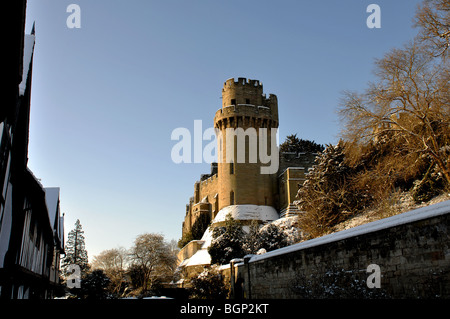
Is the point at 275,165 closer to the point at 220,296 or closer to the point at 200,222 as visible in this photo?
the point at 200,222

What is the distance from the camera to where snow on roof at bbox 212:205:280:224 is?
3453cm

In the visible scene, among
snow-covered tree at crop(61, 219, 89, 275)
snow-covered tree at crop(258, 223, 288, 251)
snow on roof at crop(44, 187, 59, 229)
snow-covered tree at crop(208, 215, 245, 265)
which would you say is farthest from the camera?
snow-covered tree at crop(61, 219, 89, 275)

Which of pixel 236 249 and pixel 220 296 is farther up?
pixel 236 249

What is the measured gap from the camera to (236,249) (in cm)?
2758

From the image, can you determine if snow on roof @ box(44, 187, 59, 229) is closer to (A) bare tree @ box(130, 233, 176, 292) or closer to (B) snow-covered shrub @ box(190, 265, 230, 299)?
(B) snow-covered shrub @ box(190, 265, 230, 299)

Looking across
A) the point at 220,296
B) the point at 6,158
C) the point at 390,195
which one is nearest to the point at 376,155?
the point at 390,195

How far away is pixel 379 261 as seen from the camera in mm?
7008

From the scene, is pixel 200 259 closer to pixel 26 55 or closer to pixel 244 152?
pixel 244 152

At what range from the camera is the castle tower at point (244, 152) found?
36500 mm

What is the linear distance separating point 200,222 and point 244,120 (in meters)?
12.4

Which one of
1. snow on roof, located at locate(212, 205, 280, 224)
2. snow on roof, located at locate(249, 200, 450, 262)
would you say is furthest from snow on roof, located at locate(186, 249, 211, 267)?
snow on roof, located at locate(249, 200, 450, 262)

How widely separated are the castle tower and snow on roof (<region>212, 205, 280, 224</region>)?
55 centimetres

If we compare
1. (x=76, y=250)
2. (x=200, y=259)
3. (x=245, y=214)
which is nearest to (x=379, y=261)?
(x=200, y=259)

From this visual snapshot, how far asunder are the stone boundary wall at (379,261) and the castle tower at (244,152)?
989 inches
